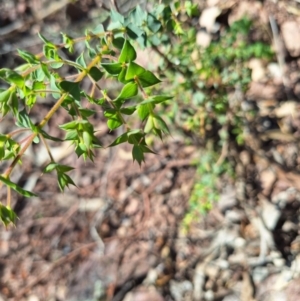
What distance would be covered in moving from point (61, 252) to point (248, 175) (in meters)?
1.34

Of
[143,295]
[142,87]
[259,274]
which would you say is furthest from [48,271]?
[142,87]

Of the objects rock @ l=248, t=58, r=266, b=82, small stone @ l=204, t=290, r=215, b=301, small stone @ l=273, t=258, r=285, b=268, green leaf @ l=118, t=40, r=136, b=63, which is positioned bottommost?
small stone @ l=204, t=290, r=215, b=301

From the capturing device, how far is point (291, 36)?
2.58 meters

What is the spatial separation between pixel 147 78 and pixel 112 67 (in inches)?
3.5

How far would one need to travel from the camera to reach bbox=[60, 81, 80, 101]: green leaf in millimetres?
1150

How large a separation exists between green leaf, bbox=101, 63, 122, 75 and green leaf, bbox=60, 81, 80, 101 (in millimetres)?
84

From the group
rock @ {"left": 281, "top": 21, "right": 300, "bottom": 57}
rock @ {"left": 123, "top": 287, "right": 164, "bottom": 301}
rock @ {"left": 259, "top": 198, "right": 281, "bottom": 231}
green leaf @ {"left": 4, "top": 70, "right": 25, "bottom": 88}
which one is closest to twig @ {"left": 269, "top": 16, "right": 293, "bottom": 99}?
rock @ {"left": 281, "top": 21, "right": 300, "bottom": 57}

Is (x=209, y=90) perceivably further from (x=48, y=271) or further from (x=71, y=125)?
(x=48, y=271)

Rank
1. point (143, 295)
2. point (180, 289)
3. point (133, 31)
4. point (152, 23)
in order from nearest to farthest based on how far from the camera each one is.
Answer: point (133, 31) → point (152, 23) → point (180, 289) → point (143, 295)

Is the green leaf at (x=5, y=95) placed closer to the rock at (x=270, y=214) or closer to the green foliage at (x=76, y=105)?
the green foliage at (x=76, y=105)

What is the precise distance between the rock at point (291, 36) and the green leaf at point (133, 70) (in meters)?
1.66

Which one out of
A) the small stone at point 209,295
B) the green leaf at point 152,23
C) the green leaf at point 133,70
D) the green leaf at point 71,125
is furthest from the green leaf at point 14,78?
the small stone at point 209,295

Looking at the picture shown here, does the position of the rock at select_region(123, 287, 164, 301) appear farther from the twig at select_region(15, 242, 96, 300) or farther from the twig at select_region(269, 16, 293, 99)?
the twig at select_region(269, 16, 293, 99)

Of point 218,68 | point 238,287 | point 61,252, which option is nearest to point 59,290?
point 61,252
